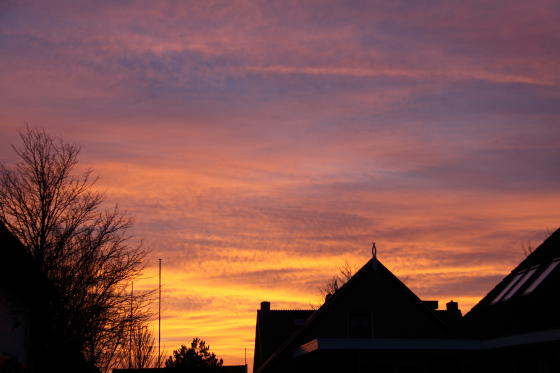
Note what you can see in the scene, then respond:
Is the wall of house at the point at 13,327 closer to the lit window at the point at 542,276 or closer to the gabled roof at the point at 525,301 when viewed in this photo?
the gabled roof at the point at 525,301

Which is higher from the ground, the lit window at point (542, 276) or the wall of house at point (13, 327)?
the lit window at point (542, 276)

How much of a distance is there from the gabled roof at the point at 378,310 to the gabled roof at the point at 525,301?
803 cm

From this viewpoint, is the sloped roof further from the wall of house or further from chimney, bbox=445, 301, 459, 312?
chimney, bbox=445, 301, 459, 312

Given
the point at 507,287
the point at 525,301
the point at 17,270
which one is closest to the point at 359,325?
the point at 507,287

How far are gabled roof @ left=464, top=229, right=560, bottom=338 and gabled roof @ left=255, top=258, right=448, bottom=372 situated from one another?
26.3ft

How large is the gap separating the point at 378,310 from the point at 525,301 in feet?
43.7

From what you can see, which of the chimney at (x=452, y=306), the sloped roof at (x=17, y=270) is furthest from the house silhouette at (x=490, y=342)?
the chimney at (x=452, y=306)

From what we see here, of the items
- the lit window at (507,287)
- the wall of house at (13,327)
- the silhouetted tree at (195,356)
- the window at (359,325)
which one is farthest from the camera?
the silhouetted tree at (195,356)

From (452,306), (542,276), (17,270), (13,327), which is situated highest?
(452,306)

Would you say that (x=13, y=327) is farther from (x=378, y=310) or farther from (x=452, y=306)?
(x=452, y=306)

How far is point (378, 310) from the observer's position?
116 ft

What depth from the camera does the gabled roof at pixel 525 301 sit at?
20531mm

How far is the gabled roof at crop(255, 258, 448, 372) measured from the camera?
3453 centimetres

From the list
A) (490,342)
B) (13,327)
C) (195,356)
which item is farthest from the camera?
(195,356)
